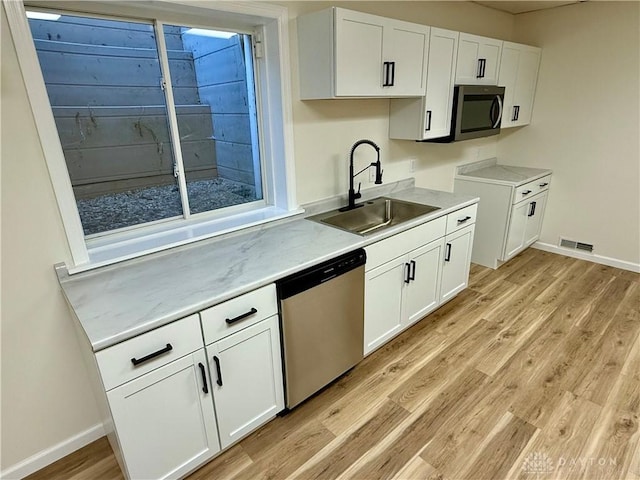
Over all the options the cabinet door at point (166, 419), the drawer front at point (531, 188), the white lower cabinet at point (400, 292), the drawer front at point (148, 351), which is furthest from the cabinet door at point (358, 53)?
the drawer front at point (531, 188)

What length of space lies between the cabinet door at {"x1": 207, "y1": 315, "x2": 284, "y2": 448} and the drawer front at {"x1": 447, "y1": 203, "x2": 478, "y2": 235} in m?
1.57

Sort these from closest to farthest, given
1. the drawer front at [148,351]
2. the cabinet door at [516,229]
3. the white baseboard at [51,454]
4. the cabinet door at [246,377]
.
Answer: the drawer front at [148,351], the cabinet door at [246,377], the white baseboard at [51,454], the cabinet door at [516,229]

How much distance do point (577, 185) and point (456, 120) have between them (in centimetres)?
175

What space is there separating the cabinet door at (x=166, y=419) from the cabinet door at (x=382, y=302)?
1036 mm

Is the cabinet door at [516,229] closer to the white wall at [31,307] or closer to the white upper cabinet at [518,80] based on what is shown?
the white upper cabinet at [518,80]

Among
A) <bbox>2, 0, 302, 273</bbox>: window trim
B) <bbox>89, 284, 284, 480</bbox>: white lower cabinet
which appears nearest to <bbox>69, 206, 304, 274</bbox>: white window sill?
<bbox>2, 0, 302, 273</bbox>: window trim

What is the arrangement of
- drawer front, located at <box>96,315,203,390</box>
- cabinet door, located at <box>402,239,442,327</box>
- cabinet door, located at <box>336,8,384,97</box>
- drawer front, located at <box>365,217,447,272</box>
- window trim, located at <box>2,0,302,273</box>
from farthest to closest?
cabinet door, located at <box>402,239,442,327</box> < drawer front, located at <box>365,217,447,272</box> < cabinet door, located at <box>336,8,384,97</box> < window trim, located at <box>2,0,302,273</box> < drawer front, located at <box>96,315,203,390</box>

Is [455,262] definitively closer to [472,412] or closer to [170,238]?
[472,412]

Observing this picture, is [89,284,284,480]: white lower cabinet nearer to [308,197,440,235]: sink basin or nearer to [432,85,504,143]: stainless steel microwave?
[308,197,440,235]: sink basin

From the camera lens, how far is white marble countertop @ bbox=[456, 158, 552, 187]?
3463 mm

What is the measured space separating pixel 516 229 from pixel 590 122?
1.19 meters

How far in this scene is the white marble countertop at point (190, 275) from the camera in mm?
1351

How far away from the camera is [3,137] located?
141 centimetres

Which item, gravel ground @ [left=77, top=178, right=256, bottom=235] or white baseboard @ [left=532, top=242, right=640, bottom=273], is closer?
gravel ground @ [left=77, top=178, right=256, bottom=235]
